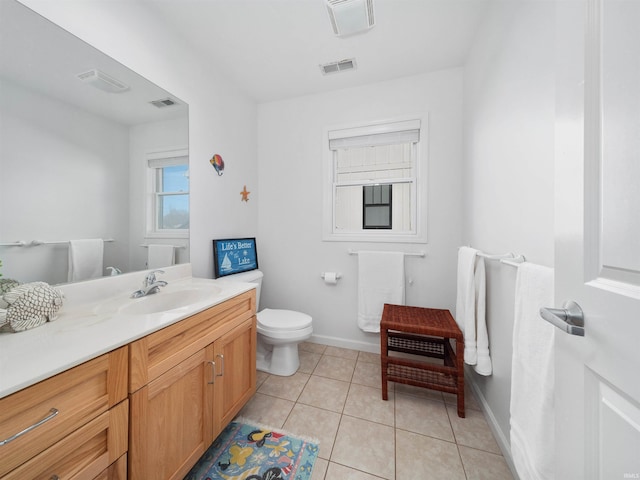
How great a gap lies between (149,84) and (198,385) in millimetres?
1666

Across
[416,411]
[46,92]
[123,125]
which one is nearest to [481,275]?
[416,411]

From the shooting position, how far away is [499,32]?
1191mm

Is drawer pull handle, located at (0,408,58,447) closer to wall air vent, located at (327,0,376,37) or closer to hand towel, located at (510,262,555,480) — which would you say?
hand towel, located at (510,262,555,480)

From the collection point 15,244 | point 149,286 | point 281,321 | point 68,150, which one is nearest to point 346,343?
point 281,321

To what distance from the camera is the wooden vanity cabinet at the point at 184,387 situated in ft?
2.48

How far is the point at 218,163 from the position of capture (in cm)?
181

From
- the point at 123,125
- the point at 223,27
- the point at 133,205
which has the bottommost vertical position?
the point at 133,205

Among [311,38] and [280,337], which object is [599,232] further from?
[311,38]

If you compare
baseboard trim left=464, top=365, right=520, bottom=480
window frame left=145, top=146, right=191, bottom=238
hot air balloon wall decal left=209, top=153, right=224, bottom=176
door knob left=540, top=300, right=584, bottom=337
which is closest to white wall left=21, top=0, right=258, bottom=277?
hot air balloon wall decal left=209, top=153, right=224, bottom=176

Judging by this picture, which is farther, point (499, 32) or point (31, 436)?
point (499, 32)

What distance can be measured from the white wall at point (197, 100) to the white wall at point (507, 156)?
1.89 metres

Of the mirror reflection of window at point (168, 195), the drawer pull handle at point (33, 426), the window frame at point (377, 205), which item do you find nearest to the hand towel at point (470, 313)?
the window frame at point (377, 205)

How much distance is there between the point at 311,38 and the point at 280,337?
2.13m

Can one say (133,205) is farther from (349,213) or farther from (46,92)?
(349,213)
